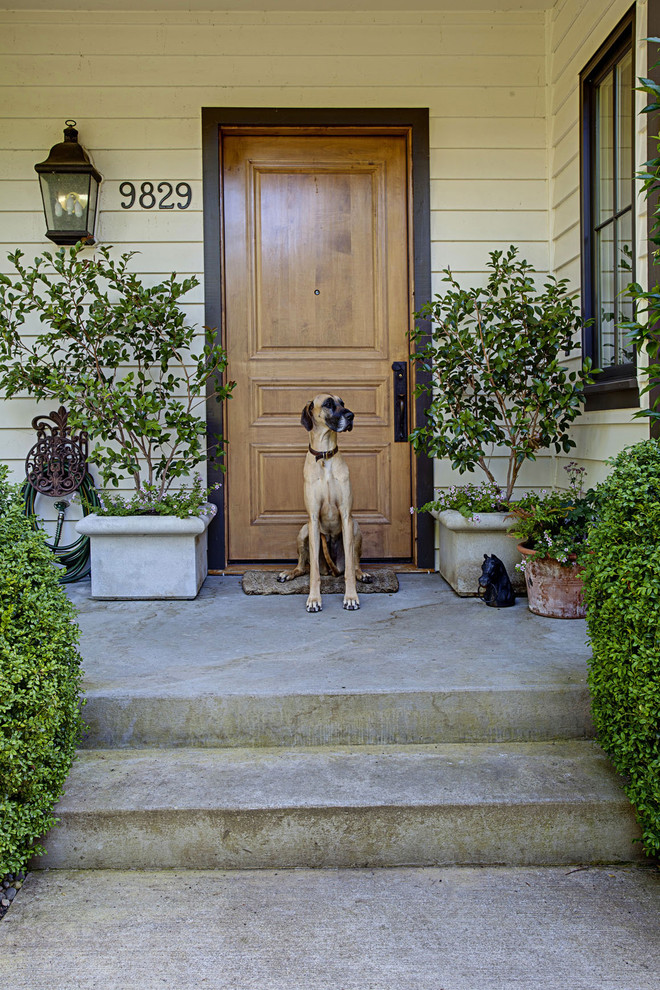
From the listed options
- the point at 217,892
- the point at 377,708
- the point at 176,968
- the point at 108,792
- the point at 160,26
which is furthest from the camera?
the point at 160,26

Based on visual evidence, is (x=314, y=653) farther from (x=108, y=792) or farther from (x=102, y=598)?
(x=102, y=598)

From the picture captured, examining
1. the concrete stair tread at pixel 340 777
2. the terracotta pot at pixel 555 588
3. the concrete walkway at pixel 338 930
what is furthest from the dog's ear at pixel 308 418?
the concrete walkway at pixel 338 930

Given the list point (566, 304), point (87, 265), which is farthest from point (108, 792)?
point (566, 304)

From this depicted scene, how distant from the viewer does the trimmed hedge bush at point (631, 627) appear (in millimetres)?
2080

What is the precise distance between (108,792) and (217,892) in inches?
17.6

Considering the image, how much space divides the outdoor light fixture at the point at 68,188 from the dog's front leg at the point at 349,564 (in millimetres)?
1982

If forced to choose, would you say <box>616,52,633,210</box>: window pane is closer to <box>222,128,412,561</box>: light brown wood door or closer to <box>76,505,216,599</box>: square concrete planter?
<box>222,128,412,561</box>: light brown wood door

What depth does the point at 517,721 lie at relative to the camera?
2641 mm

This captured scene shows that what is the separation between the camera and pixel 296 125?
4379 mm

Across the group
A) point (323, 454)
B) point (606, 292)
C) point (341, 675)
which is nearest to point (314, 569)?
point (323, 454)

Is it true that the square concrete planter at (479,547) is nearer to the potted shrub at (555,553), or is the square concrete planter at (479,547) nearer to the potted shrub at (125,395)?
the potted shrub at (555,553)

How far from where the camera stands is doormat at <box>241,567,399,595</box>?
408cm

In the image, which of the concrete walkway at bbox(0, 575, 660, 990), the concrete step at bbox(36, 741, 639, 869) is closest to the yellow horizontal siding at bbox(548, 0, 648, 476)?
the concrete walkway at bbox(0, 575, 660, 990)

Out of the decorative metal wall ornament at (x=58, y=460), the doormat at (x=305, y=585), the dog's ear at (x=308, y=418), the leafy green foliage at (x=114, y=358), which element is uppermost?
the leafy green foliage at (x=114, y=358)
